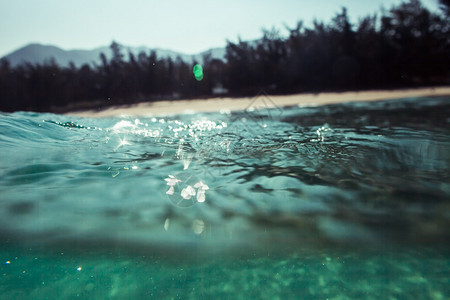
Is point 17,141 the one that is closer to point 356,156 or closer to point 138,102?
point 356,156

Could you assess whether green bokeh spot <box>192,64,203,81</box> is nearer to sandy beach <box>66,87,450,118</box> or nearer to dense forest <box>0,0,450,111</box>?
dense forest <box>0,0,450,111</box>

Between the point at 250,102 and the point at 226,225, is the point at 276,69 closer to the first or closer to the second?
the point at 250,102

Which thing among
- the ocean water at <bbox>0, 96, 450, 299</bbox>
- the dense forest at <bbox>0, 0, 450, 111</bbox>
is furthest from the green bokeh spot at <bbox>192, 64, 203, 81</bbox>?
the ocean water at <bbox>0, 96, 450, 299</bbox>

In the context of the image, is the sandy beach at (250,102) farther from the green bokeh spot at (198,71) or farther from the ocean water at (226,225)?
the ocean water at (226,225)

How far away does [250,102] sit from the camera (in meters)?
11.2

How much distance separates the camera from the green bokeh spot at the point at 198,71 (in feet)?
44.8

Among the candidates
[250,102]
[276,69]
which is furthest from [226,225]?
[276,69]

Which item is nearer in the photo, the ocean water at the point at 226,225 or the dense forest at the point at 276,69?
the ocean water at the point at 226,225

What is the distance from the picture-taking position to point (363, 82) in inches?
504

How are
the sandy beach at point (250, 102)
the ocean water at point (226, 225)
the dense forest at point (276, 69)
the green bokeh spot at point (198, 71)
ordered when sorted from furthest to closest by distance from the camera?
the green bokeh spot at point (198, 71)
the dense forest at point (276, 69)
the sandy beach at point (250, 102)
the ocean water at point (226, 225)

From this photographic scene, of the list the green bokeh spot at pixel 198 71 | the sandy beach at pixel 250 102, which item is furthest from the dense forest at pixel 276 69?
the sandy beach at pixel 250 102

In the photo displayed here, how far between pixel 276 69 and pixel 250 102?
334 centimetres

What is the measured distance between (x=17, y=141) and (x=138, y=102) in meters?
10.1

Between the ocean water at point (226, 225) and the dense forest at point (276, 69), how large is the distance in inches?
436
